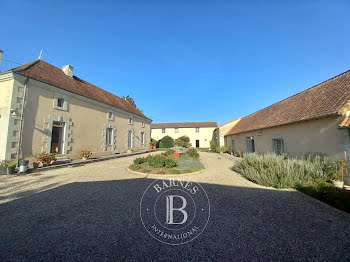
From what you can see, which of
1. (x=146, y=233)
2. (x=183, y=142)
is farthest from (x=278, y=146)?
(x=183, y=142)

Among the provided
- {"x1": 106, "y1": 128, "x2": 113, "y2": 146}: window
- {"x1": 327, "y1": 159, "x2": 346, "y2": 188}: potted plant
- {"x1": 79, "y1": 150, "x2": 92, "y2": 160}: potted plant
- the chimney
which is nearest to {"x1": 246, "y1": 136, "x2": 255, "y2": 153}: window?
{"x1": 327, "y1": 159, "x2": 346, "y2": 188}: potted plant

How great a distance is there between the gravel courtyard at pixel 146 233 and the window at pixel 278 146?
582 cm

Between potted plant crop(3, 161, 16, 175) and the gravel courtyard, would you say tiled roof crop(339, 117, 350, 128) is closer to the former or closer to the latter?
the gravel courtyard

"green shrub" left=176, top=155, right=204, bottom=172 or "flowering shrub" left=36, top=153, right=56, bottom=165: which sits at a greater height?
"flowering shrub" left=36, top=153, right=56, bottom=165

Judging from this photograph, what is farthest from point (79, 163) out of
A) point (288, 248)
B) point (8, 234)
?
point (288, 248)

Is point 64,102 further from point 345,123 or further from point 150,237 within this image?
point 345,123

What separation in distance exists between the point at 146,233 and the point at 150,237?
123mm

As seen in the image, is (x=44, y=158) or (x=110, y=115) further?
(x=110, y=115)

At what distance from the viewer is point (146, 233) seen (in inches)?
98.8

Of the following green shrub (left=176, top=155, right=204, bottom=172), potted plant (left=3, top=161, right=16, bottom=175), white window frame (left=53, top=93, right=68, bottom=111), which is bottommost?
green shrub (left=176, top=155, right=204, bottom=172)

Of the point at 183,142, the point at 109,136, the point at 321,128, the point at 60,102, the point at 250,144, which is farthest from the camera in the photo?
the point at 183,142

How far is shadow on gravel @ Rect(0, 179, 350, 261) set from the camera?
2.03 metres

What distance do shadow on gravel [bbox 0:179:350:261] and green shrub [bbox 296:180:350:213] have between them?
1.30ft

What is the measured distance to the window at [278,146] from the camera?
9.16m
